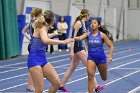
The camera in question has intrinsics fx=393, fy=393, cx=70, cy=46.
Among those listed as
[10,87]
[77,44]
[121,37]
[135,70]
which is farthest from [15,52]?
[121,37]

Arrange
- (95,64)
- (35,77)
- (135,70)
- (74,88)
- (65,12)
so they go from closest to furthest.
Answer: (35,77)
(95,64)
(74,88)
(135,70)
(65,12)

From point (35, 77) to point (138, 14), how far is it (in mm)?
32208

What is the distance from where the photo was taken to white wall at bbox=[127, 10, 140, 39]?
38.1 metres

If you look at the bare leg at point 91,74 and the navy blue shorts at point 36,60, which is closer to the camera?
the navy blue shorts at point 36,60

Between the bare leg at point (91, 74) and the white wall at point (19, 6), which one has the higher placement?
the white wall at point (19, 6)

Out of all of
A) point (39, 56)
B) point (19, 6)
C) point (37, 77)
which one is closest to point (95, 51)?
point (39, 56)

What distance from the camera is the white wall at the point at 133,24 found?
38125mm

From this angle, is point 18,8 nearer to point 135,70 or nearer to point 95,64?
point 135,70

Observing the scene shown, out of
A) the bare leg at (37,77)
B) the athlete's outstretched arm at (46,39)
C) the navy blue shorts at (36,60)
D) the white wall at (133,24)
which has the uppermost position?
the athlete's outstretched arm at (46,39)

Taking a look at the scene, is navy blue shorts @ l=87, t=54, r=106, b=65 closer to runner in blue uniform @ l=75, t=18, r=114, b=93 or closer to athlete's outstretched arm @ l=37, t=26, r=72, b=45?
runner in blue uniform @ l=75, t=18, r=114, b=93

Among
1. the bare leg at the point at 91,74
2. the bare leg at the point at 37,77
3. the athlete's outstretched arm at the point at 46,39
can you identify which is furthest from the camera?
the bare leg at the point at 91,74

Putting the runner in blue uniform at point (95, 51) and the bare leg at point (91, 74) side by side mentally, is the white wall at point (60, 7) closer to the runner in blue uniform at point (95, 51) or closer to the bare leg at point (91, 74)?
the runner in blue uniform at point (95, 51)

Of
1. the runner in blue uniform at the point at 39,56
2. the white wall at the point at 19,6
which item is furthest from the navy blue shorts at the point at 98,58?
the white wall at the point at 19,6

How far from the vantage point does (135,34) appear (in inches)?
1522
